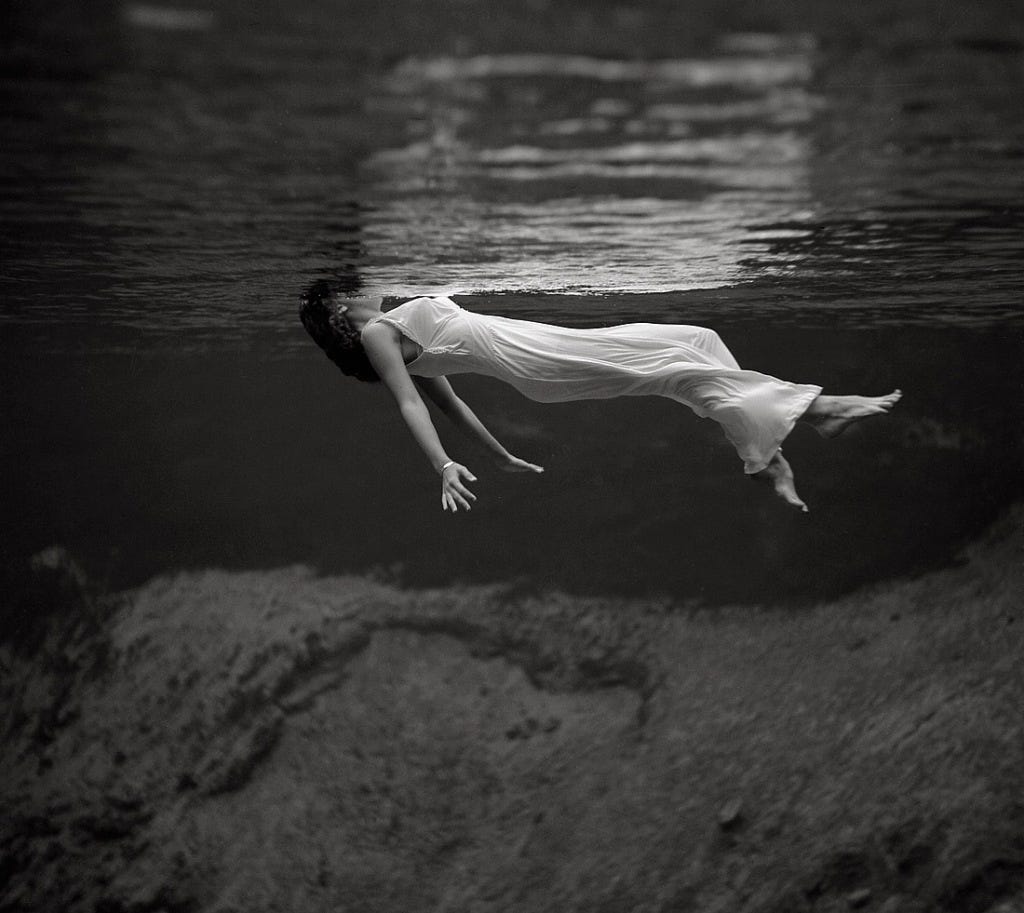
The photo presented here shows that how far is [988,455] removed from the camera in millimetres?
10461

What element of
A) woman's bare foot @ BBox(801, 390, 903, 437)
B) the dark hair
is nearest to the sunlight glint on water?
the dark hair

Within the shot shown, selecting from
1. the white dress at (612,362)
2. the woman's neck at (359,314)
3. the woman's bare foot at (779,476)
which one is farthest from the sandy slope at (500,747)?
the woman's neck at (359,314)

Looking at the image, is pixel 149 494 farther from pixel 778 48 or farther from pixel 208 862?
pixel 778 48

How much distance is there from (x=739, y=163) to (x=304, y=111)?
6.94ft

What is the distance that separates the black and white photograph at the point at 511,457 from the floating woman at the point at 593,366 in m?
0.03

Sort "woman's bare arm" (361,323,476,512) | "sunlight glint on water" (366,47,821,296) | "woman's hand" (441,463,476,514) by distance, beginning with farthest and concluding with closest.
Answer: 1. "woman's bare arm" (361,323,476,512)
2. "woman's hand" (441,463,476,514)
3. "sunlight glint on water" (366,47,821,296)

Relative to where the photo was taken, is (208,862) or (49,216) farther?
(208,862)

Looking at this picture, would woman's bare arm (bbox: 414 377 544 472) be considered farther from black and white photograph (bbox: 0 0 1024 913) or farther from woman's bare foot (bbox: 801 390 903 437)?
woman's bare foot (bbox: 801 390 903 437)

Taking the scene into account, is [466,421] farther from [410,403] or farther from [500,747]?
[500,747]

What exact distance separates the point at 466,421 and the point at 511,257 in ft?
5.26

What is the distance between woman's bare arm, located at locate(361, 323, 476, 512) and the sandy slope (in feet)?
17.3

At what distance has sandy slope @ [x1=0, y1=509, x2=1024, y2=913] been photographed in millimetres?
7367

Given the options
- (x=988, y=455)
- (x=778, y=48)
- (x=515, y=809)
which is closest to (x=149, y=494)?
(x=515, y=809)

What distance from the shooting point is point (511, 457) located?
203 inches
